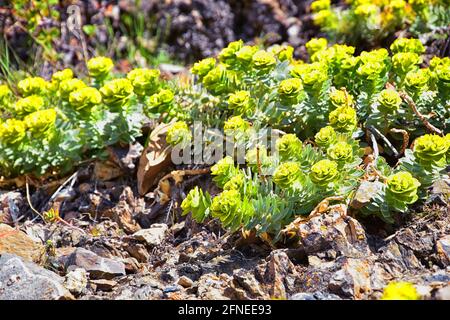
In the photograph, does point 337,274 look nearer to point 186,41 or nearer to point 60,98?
point 60,98

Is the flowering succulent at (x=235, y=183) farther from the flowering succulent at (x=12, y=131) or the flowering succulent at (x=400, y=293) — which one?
the flowering succulent at (x=12, y=131)

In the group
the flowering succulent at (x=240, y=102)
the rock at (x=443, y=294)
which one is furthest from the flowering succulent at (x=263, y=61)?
the rock at (x=443, y=294)

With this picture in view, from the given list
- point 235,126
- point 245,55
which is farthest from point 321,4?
point 235,126

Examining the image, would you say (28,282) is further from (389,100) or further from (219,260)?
(389,100)

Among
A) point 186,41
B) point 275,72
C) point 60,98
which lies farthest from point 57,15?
point 275,72

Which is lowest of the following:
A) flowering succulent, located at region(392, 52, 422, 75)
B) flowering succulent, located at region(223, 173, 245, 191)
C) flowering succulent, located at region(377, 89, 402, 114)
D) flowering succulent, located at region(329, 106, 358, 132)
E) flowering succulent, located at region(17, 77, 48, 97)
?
flowering succulent, located at region(17, 77, 48, 97)

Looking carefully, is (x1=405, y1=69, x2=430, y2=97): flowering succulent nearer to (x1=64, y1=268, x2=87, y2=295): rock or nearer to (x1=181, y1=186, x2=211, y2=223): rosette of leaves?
(x1=181, y1=186, x2=211, y2=223): rosette of leaves

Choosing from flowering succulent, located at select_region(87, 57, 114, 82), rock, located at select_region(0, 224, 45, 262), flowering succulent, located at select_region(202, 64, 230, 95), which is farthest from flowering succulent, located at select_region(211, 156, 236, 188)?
flowering succulent, located at select_region(87, 57, 114, 82)
